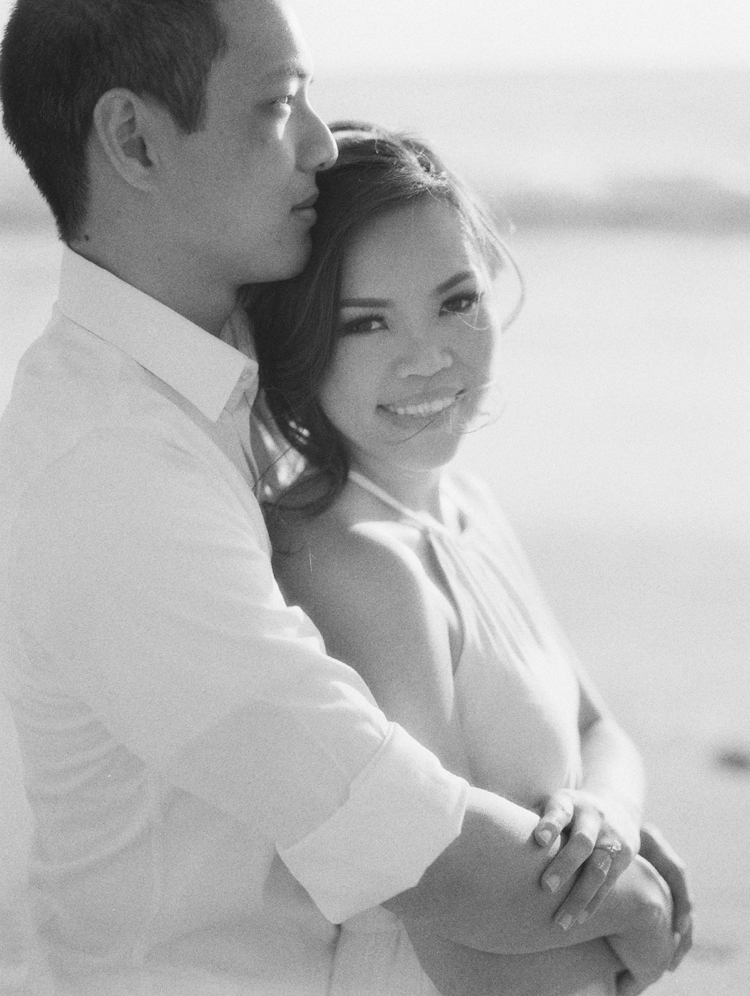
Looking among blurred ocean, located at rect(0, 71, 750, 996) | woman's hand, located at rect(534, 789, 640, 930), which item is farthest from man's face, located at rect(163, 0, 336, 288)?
blurred ocean, located at rect(0, 71, 750, 996)

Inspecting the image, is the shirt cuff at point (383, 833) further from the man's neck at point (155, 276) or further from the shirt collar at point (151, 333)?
the man's neck at point (155, 276)

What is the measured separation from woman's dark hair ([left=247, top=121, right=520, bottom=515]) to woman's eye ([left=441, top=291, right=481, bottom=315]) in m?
0.07

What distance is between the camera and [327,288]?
1.33 metres

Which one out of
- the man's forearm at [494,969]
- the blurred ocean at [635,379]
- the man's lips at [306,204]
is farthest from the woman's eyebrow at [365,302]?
the blurred ocean at [635,379]

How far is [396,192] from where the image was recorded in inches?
52.3

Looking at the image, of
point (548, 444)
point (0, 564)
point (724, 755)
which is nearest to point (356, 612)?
point (0, 564)

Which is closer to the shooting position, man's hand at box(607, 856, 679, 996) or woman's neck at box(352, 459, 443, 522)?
man's hand at box(607, 856, 679, 996)

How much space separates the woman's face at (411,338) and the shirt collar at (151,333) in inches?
6.2

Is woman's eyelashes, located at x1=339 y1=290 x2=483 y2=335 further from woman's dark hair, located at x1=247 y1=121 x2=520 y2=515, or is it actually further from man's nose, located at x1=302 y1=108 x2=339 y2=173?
man's nose, located at x1=302 y1=108 x2=339 y2=173

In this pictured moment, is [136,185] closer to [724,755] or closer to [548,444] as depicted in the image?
[724,755]

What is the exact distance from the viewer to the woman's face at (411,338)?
1.33 metres

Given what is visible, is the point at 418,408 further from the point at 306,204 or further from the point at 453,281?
the point at 306,204

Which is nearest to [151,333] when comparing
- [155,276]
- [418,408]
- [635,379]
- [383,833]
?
[155,276]

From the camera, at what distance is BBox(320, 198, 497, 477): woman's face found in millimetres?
1332
